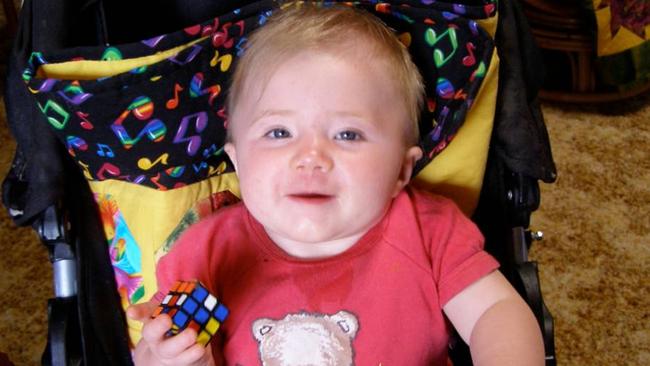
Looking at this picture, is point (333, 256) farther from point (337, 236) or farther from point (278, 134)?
point (278, 134)

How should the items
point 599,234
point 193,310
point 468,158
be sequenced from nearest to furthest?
point 193,310 → point 468,158 → point 599,234

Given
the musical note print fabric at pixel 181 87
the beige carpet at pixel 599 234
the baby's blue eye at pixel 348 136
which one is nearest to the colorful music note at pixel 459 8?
the musical note print fabric at pixel 181 87

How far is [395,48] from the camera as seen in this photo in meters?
1.00

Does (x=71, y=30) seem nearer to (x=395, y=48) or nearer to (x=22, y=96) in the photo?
(x=22, y=96)

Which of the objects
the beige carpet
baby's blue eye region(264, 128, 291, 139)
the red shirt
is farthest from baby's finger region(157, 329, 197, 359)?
the beige carpet

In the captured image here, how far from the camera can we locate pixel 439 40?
1038 mm

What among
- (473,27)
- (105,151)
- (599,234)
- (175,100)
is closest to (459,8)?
(473,27)

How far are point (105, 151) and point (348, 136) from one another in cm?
31

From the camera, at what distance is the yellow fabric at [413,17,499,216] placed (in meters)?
1.09

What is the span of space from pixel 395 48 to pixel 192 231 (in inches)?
14.2

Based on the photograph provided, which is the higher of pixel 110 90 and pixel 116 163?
pixel 110 90

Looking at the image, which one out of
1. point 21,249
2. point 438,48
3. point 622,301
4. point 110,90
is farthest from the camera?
point 21,249

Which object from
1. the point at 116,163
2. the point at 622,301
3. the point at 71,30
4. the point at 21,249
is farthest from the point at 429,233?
the point at 21,249

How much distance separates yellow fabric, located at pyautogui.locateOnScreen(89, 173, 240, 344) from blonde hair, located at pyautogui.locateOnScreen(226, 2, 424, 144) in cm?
14
